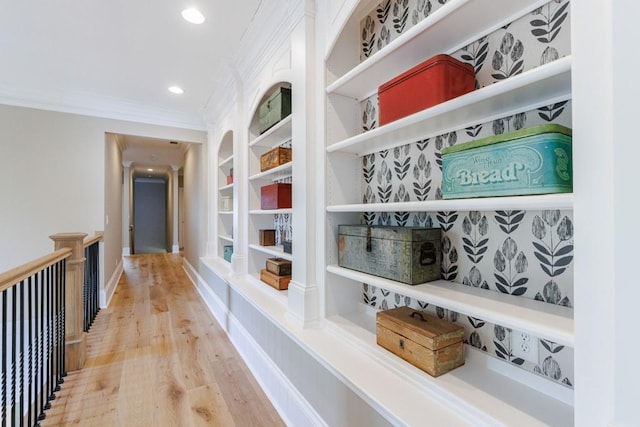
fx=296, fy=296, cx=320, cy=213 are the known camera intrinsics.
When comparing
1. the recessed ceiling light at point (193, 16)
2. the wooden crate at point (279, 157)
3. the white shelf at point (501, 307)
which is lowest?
the white shelf at point (501, 307)

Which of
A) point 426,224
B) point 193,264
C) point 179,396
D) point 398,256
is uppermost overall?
point 426,224

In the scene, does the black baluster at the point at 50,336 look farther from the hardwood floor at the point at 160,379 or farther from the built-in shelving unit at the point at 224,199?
the built-in shelving unit at the point at 224,199

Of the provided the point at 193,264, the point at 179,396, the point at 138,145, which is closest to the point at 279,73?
the point at 179,396

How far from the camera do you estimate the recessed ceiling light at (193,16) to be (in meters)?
2.06

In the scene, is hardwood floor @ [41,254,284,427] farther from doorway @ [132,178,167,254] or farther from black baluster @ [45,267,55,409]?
doorway @ [132,178,167,254]

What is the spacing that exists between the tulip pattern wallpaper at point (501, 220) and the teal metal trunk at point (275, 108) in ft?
2.86

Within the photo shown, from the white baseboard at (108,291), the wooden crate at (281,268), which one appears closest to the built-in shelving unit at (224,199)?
the white baseboard at (108,291)

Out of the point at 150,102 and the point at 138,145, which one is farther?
the point at 138,145

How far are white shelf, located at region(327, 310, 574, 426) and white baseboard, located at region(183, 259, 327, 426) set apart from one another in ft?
1.99

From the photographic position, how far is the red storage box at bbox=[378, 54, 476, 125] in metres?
1.09

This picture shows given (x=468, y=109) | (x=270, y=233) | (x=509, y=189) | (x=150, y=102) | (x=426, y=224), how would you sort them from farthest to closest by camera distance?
1. (x=150, y=102)
2. (x=270, y=233)
3. (x=426, y=224)
4. (x=468, y=109)
5. (x=509, y=189)

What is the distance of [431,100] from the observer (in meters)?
1.11

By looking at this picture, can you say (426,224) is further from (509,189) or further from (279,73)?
(279,73)

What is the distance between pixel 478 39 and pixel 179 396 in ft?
8.52
